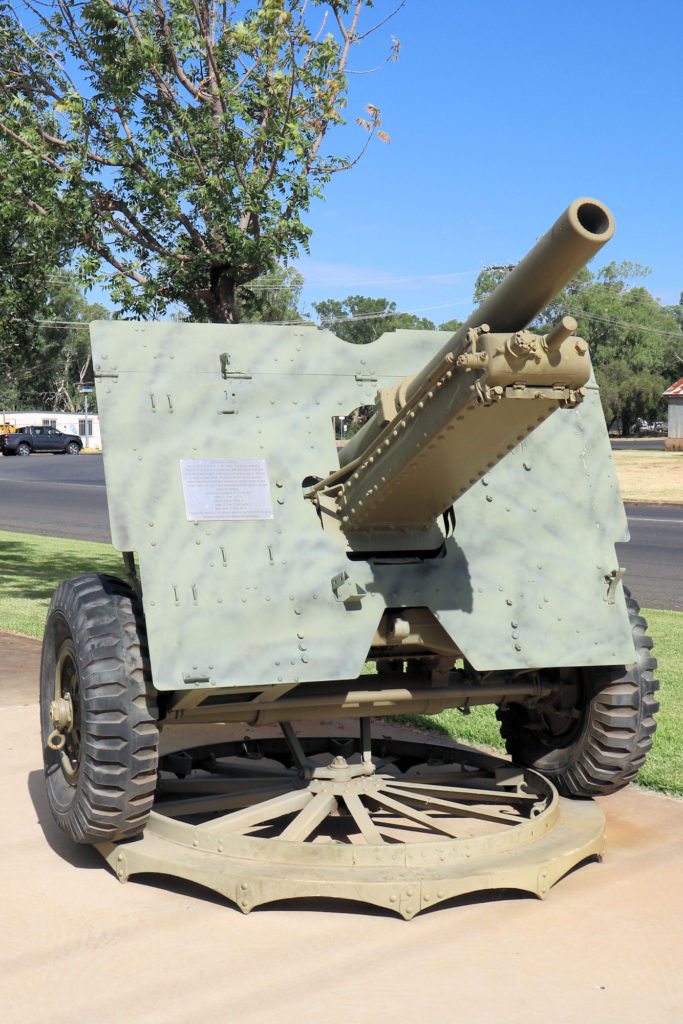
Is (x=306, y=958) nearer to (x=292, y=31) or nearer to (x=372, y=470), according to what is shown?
(x=372, y=470)

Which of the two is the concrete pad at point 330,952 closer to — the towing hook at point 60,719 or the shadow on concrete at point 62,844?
the shadow on concrete at point 62,844

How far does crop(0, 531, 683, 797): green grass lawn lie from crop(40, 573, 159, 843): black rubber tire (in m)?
2.52

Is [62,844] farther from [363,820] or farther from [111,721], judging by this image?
[363,820]

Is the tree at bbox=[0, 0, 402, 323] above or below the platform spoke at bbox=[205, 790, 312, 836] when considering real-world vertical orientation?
above

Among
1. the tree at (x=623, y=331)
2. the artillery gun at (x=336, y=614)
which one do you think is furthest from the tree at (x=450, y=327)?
the tree at (x=623, y=331)

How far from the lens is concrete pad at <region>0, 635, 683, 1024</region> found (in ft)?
10.4

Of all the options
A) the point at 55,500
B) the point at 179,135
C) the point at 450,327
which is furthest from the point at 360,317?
the point at 179,135

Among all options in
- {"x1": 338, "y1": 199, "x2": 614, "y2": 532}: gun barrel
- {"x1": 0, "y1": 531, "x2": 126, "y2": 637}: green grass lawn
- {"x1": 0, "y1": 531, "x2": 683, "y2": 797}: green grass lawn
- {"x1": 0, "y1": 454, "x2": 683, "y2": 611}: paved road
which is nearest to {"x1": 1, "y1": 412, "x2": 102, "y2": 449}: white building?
{"x1": 0, "y1": 454, "x2": 683, "y2": 611}: paved road

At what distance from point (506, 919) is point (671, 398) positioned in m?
43.2

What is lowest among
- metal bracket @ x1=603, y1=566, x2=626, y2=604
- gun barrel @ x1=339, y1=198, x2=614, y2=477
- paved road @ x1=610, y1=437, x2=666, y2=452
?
metal bracket @ x1=603, y1=566, x2=626, y2=604

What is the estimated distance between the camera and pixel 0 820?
478cm

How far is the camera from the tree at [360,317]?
261ft

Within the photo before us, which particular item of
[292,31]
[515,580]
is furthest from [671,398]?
[515,580]

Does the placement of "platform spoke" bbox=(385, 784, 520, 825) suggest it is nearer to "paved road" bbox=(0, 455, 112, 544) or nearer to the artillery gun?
the artillery gun
